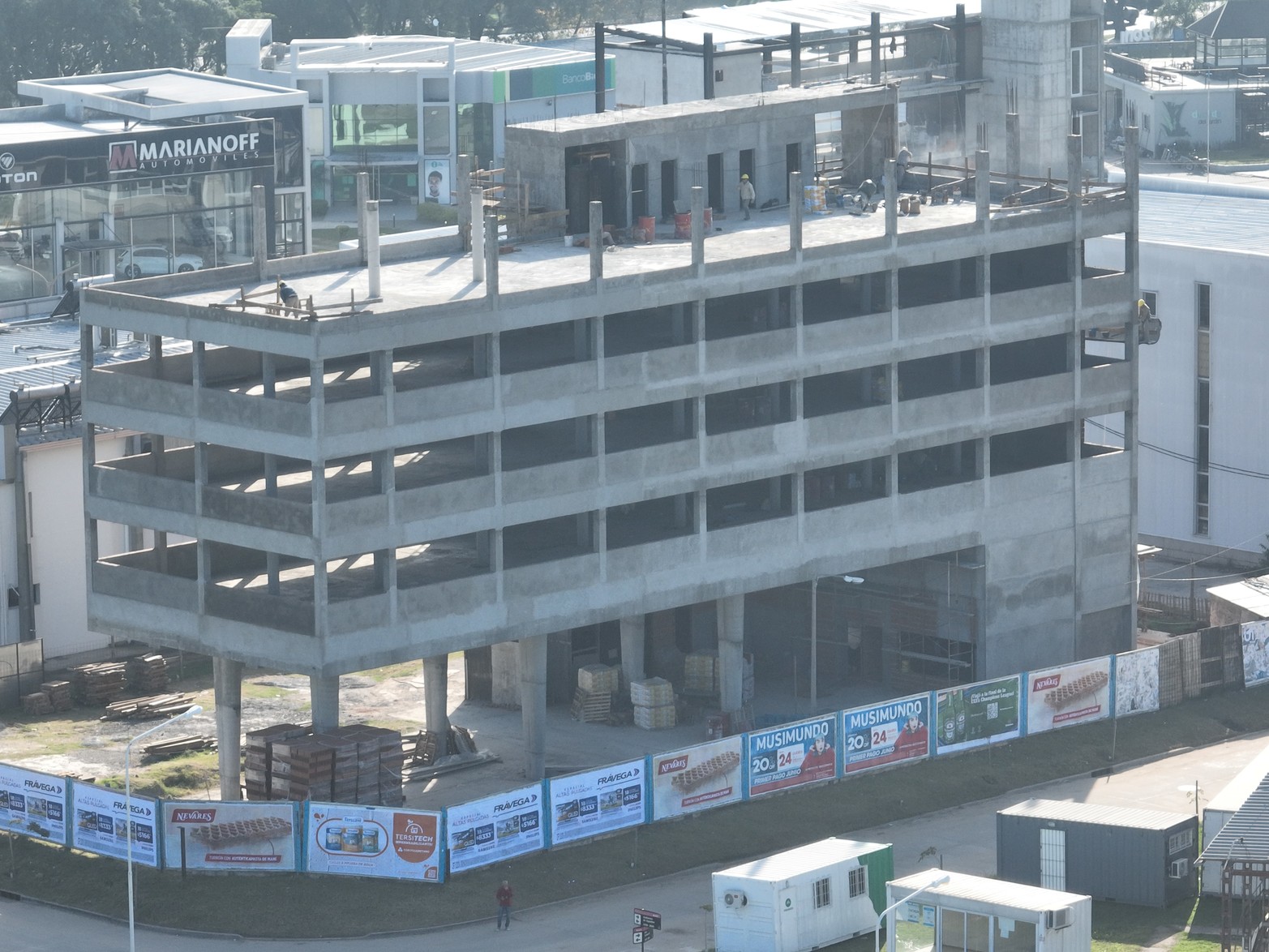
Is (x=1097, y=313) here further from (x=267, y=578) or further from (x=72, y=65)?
(x=72, y=65)

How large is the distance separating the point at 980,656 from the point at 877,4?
170 feet

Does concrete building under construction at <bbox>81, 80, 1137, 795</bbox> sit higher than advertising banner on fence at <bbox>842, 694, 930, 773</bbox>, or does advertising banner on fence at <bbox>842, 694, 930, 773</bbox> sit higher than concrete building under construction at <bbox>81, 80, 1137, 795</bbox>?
concrete building under construction at <bbox>81, 80, 1137, 795</bbox>

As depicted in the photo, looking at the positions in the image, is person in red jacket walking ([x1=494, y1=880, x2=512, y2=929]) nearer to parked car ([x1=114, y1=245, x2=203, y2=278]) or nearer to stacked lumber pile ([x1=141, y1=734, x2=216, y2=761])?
stacked lumber pile ([x1=141, y1=734, x2=216, y2=761])

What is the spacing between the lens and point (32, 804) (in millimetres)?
73688

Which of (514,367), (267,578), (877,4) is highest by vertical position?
(877,4)

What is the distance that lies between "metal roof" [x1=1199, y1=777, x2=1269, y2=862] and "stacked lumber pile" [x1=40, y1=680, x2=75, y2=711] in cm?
4071

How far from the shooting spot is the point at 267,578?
76.8 metres

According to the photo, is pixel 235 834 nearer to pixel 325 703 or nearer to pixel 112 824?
pixel 112 824

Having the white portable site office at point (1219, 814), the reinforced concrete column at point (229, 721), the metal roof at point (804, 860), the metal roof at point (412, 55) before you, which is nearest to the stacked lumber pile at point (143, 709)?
the reinforced concrete column at point (229, 721)

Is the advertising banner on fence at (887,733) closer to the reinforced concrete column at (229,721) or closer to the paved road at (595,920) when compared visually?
the paved road at (595,920)

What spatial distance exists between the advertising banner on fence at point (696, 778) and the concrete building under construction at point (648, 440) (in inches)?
239

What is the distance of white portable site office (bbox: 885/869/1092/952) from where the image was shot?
2473 inches

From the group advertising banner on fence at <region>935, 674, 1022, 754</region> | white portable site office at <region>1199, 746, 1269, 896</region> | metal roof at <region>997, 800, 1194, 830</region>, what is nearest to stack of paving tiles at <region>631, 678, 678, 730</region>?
advertising banner on fence at <region>935, 674, 1022, 754</region>

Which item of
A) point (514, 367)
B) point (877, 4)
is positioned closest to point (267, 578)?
point (514, 367)
